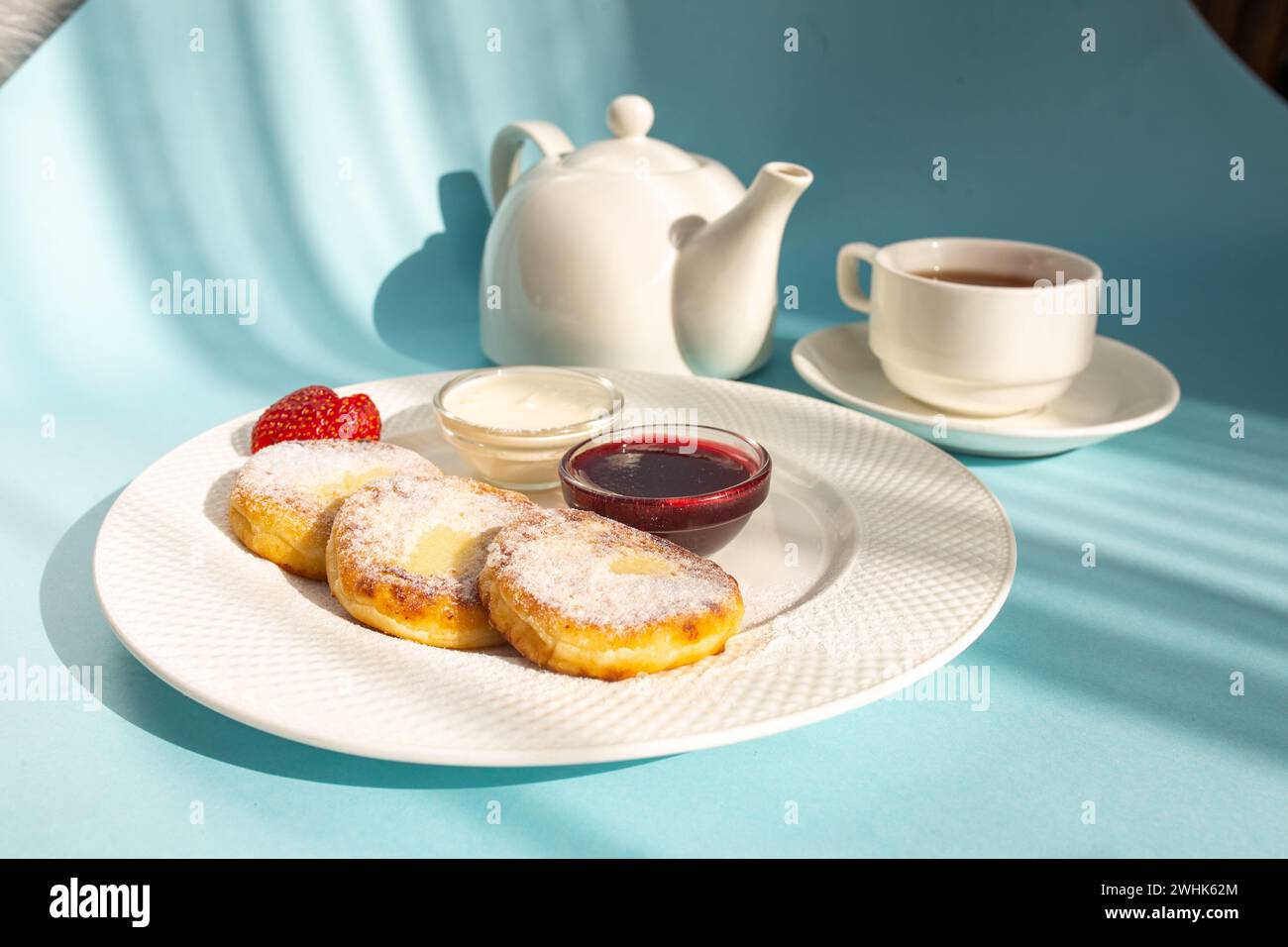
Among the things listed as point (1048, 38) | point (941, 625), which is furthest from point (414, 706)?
point (1048, 38)

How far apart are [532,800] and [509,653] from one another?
0.17 meters

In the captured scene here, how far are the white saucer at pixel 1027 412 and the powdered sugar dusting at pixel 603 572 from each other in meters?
0.63

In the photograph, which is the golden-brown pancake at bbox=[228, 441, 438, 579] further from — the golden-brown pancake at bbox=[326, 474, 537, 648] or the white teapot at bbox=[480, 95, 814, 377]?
the white teapot at bbox=[480, 95, 814, 377]

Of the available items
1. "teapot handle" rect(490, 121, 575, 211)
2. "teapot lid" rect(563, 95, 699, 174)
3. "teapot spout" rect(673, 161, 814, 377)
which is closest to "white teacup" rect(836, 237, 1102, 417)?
"teapot spout" rect(673, 161, 814, 377)

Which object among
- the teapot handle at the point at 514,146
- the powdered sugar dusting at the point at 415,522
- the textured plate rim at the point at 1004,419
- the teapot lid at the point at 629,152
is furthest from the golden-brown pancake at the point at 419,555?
the teapot handle at the point at 514,146

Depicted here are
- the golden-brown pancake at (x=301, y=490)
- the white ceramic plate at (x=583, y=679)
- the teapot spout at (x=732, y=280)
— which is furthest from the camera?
the teapot spout at (x=732, y=280)

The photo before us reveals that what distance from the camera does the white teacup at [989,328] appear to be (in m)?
1.71

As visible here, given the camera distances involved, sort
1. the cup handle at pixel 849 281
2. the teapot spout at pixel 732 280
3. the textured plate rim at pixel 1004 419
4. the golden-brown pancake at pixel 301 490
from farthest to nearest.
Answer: the cup handle at pixel 849 281, the teapot spout at pixel 732 280, the textured plate rim at pixel 1004 419, the golden-brown pancake at pixel 301 490

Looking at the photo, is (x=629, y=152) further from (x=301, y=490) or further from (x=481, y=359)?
(x=301, y=490)

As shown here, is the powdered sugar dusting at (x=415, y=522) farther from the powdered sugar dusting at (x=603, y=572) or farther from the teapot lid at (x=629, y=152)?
the teapot lid at (x=629, y=152)

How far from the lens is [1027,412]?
73.9 inches

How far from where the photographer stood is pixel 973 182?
2824mm

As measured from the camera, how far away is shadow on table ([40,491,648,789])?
1093mm

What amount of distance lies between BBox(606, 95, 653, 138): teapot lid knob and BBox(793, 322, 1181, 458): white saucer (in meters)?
0.47
